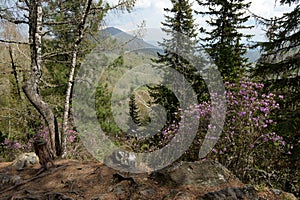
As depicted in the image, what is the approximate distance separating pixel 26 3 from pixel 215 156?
4.80 m

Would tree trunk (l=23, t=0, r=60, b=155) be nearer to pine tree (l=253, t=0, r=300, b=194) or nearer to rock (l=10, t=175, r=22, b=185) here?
rock (l=10, t=175, r=22, b=185)

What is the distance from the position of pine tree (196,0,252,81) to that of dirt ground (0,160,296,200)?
31.3 ft

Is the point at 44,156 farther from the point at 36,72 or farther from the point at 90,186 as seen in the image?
the point at 36,72

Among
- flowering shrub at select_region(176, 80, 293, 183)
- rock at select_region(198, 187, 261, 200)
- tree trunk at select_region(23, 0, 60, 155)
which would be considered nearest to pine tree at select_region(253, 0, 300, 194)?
flowering shrub at select_region(176, 80, 293, 183)

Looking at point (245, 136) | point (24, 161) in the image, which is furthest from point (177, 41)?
point (24, 161)

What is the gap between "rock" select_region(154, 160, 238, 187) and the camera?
3143 mm

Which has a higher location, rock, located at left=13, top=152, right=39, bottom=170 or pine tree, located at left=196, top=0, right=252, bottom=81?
pine tree, located at left=196, top=0, right=252, bottom=81

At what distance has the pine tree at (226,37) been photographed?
472 inches

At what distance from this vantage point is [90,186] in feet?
10.9

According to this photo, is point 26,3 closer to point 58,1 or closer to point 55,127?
point 58,1

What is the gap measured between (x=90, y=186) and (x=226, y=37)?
11.3 m

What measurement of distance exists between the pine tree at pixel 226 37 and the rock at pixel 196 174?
9185 millimetres

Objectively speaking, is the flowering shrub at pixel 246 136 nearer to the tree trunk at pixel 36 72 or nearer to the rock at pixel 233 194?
the rock at pixel 233 194

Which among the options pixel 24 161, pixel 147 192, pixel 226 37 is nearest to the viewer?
pixel 147 192
